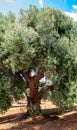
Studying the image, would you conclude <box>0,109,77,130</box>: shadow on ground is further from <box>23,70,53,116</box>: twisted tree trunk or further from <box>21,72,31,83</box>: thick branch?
<box>21,72,31,83</box>: thick branch

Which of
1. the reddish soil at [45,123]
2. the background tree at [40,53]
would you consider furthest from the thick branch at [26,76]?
the reddish soil at [45,123]

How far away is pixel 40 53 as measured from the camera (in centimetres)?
1784

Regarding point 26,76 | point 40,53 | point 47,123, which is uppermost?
point 40,53

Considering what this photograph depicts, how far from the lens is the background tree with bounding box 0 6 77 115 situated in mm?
16922

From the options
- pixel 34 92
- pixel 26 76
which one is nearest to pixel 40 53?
pixel 26 76

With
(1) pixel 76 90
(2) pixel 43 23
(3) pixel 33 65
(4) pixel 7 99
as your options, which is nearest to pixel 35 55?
(3) pixel 33 65

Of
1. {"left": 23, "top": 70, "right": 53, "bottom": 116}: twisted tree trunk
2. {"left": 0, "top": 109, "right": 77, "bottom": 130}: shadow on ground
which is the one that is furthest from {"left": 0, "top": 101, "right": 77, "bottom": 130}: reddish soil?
{"left": 23, "top": 70, "right": 53, "bottom": 116}: twisted tree trunk

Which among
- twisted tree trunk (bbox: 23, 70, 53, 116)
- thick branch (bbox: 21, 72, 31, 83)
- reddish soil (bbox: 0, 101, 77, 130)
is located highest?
thick branch (bbox: 21, 72, 31, 83)

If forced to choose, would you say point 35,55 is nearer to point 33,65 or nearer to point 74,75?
point 33,65

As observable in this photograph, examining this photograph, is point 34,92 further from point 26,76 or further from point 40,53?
point 40,53

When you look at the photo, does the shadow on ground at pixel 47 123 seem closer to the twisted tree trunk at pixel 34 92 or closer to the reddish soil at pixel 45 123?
the reddish soil at pixel 45 123

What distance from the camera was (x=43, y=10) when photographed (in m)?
18.7

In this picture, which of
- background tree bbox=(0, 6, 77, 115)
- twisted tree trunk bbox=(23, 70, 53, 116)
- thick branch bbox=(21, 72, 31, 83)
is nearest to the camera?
background tree bbox=(0, 6, 77, 115)

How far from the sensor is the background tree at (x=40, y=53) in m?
16.9
